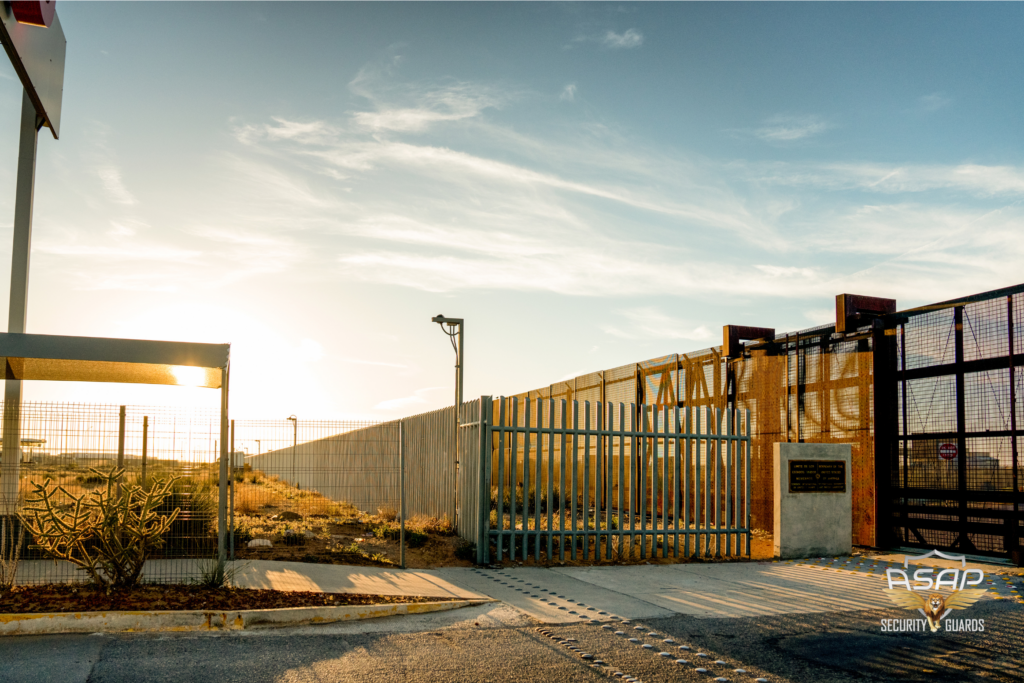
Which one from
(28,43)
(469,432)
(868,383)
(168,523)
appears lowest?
(168,523)

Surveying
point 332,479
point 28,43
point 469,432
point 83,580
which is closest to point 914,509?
point 469,432

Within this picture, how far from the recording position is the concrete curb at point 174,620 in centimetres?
740

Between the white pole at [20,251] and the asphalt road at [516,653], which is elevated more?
the white pole at [20,251]

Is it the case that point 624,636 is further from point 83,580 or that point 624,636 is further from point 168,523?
point 83,580

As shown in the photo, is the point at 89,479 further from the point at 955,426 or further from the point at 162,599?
the point at 955,426

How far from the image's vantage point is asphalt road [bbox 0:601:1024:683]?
611 centimetres

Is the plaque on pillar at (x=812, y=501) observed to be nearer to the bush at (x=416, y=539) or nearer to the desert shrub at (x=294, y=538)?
the bush at (x=416, y=539)

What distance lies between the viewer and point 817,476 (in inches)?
549

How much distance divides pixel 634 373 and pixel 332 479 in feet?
38.8

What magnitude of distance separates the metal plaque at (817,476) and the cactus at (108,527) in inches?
393

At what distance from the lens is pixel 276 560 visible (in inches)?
442

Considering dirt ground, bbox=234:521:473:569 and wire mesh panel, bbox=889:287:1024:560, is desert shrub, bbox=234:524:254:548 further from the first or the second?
wire mesh panel, bbox=889:287:1024:560

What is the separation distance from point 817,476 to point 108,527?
11088 millimetres

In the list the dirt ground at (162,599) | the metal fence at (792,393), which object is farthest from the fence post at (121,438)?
the metal fence at (792,393)
